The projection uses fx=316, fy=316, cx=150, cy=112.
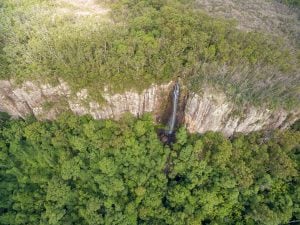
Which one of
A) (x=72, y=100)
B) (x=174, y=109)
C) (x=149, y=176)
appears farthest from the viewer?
(x=174, y=109)

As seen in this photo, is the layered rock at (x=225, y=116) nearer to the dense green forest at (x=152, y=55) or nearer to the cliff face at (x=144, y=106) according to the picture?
the cliff face at (x=144, y=106)

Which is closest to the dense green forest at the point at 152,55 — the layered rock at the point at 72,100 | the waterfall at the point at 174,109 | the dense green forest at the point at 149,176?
the layered rock at the point at 72,100

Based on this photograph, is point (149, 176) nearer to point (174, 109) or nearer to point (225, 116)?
point (174, 109)

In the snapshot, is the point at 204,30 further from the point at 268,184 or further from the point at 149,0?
the point at 268,184

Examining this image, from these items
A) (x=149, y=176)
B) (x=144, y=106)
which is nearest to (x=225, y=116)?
(x=144, y=106)

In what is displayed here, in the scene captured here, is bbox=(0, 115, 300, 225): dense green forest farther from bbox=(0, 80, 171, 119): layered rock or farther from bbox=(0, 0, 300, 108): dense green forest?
bbox=(0, 0, 300, 108): dense green forest

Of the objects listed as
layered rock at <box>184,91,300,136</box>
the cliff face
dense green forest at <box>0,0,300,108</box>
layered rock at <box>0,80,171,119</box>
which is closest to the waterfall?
the cliff face

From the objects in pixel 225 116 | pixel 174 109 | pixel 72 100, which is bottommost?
pixel 174 109

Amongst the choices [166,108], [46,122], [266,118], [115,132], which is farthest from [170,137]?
[46,122]
